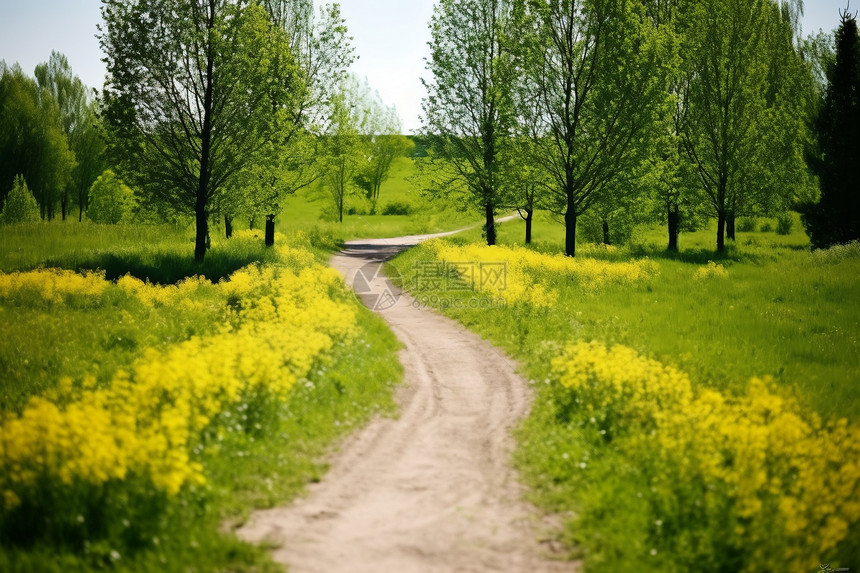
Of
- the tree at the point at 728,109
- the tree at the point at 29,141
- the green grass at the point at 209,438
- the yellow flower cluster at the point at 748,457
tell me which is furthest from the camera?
the tree at the point at 29,141

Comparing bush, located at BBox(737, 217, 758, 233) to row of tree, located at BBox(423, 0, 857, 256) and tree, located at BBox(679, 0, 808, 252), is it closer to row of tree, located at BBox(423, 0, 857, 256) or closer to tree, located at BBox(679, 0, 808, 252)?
row of tree, located at BBox(423, 0, 857, 256)

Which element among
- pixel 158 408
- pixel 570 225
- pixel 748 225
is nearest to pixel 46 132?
pixel 570 225

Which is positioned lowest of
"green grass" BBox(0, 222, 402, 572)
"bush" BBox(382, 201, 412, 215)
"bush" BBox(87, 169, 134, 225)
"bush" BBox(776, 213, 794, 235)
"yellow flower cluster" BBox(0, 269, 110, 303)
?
"green grass" BBox(0, 222, 402, 572)

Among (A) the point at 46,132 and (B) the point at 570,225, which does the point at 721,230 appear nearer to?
(B) the point at 570,225

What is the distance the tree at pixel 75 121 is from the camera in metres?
54.0

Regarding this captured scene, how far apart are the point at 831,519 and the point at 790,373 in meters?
6.55

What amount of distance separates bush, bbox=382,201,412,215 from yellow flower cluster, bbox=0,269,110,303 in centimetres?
6387

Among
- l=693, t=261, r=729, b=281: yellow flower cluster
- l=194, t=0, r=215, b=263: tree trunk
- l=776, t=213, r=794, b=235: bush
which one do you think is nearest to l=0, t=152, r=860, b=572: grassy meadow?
l=693, t=261, r=729, b=281: yellow flower cluster

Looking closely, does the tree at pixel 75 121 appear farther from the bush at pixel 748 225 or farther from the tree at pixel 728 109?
the bush at pixel 748 225

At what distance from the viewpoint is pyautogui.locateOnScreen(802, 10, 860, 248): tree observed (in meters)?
29.6

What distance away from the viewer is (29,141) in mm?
48531

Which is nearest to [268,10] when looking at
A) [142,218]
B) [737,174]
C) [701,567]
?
[142,218]

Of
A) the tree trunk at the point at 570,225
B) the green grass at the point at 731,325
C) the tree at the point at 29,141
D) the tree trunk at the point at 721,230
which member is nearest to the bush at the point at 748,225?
the tree trunk at the point at 721,230

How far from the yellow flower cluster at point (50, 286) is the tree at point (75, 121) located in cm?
4253
